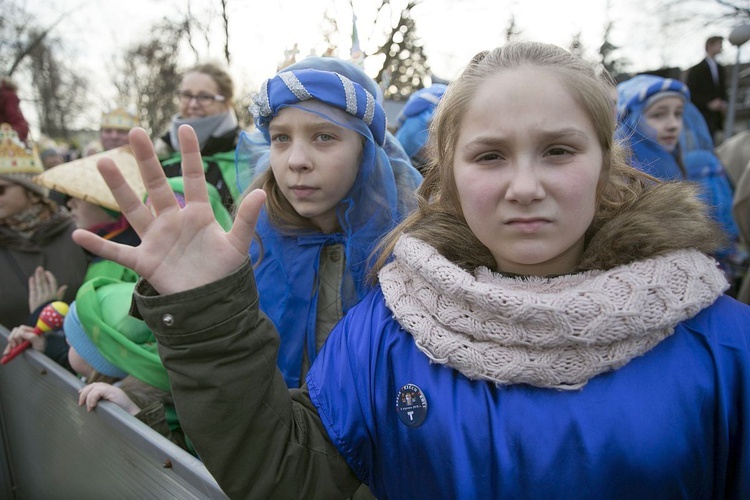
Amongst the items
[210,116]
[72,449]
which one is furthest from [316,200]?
[210,116]

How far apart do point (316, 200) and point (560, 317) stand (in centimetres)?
103

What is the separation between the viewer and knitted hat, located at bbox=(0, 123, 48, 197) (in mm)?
3461

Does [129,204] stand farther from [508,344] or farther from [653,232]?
[653,232]

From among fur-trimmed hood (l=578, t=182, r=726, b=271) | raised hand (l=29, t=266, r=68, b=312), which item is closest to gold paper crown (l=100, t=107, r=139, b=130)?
raised hand (l=29, t=266, r=68, b=312)

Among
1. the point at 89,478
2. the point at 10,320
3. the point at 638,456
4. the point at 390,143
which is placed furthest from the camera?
the point at 10,320

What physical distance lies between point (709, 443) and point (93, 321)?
1925 mm

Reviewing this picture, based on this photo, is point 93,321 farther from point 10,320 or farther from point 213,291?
point 10,320

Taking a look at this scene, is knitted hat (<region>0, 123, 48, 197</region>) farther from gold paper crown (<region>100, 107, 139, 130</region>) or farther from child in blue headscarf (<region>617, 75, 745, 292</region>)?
child in blue headscarf (<region>617, 75, 745, 292</region>)

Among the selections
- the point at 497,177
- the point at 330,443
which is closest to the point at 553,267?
the point at 497,177

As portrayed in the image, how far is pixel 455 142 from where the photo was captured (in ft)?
4.23

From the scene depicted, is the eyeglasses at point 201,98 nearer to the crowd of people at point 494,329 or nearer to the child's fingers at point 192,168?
the crowd of people at point 494,329

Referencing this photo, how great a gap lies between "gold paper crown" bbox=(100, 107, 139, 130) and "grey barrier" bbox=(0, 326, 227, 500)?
11.7 ft

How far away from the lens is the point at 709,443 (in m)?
1.05

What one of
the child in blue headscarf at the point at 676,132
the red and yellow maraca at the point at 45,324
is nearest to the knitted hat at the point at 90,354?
the red and yellow maraca at the point at 45,324
